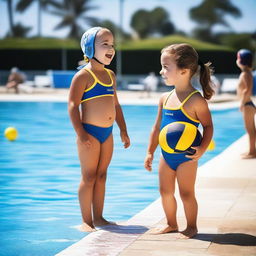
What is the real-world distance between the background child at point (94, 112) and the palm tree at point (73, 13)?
2396 inches

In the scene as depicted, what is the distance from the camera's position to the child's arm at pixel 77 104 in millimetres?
5816

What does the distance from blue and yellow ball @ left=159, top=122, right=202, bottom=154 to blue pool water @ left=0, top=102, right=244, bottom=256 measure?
118 centimetres

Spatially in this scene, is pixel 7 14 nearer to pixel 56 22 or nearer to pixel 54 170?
pixel 56 22

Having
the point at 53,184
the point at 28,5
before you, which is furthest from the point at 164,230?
the point at 28,5

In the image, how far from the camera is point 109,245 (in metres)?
5.34

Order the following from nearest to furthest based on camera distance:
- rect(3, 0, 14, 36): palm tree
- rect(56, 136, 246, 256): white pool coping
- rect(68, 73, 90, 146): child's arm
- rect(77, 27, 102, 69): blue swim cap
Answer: rect(56, 136, 246, 256): white pool coping < rect(68, 73, 90, 146): child's arm < rect(77, 27, 102, 69): blue swim cap < rect(3, 0, 14, 36): palm tree

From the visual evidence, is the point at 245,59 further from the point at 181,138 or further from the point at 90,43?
the point at 181,138

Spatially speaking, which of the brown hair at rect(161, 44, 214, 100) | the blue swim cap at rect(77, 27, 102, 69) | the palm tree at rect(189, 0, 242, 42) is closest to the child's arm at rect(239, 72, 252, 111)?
the blue swim cap at rect(77, 27, 102, 69)

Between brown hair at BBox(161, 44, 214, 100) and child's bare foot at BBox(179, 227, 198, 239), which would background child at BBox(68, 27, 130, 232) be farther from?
child's bare foot at BBox(179, 227, 198, 239)

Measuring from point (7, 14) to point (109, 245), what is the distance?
61.8 meters

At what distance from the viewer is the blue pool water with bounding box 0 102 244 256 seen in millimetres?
6422

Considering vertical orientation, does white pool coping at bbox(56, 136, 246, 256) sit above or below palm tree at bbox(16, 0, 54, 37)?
above

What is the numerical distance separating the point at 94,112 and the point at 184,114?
2.73ft

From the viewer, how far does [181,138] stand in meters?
5.52
